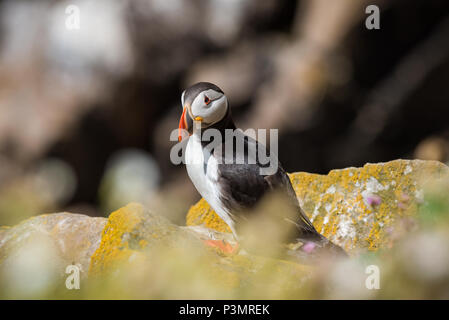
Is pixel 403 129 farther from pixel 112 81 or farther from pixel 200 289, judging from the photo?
pixel 200 289

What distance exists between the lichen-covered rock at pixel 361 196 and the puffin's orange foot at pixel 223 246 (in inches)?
33.6

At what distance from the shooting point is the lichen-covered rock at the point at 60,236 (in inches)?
155

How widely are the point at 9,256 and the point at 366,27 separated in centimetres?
822

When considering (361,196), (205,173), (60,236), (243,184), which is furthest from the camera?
(361,196)

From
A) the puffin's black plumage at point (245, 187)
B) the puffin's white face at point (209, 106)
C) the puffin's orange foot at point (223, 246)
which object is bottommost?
the puffin's orange foot at point (223, 246)

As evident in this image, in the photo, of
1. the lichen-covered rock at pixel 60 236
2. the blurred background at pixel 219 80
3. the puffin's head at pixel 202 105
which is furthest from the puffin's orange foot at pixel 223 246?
the blurred background at pixel 219 80

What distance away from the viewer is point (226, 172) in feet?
12.3

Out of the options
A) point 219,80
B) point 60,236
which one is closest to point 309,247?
point 60,236

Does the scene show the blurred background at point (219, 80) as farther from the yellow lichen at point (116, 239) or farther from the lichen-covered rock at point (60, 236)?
the yellow lichen at point (116, 239)

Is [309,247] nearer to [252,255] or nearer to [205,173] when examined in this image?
[252,255]

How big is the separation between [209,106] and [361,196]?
1.50 metres

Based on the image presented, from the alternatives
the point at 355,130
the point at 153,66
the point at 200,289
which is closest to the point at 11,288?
the point at 200,289

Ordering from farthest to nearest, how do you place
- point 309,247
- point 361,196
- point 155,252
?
point 361,196, point 309,247, point 155,252

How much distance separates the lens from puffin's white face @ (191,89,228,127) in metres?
3.74
